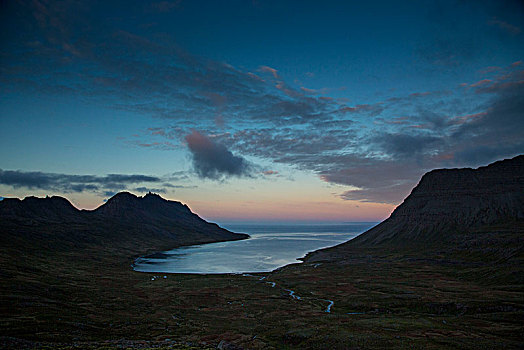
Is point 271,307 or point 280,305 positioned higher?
point 271,307

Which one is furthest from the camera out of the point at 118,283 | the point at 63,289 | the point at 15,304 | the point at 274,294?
the point at 118,283

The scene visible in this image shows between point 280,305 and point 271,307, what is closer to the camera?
point 271,307

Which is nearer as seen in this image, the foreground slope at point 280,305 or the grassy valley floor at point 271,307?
the grassy valley floor at point 271,307

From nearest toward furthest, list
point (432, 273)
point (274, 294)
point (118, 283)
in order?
1. point (274, 294)
2. point (118, 283)
3. point (432, 273)

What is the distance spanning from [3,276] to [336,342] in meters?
102

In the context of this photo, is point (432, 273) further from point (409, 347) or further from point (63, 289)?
point (63, 289)

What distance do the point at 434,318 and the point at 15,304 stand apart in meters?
97.5

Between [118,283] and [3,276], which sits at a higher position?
[3,276]

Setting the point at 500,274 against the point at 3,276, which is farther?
the point at 500,274

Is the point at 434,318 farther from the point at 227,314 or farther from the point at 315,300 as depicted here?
the point at 227,314

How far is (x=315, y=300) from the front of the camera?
98562 millimetres

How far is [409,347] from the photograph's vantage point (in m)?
52.9

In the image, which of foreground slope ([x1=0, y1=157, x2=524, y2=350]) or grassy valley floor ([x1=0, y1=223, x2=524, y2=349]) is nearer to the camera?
grassy valley floor ([x1=0, y1=223, x2=524, y2=349])

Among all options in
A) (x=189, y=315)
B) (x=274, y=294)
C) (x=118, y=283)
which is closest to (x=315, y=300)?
(x=274, y=294)
